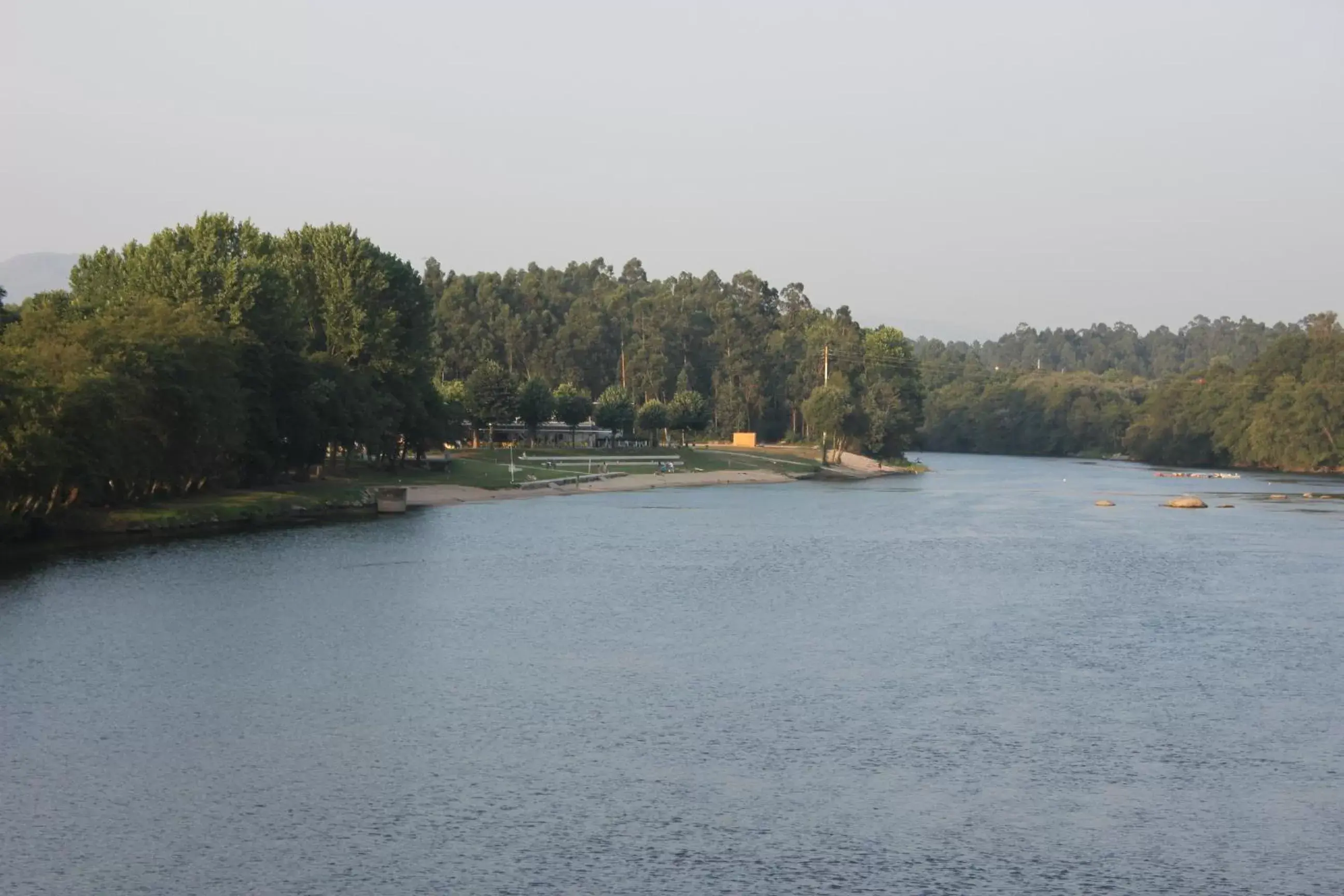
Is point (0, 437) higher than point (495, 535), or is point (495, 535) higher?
point (0, 437)

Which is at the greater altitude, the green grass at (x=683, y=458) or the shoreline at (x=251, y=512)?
the green grass at (x=683, y=458)

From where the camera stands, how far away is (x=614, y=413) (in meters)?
191

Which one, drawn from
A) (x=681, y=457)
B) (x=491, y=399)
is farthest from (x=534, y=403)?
(x=681, y=457)

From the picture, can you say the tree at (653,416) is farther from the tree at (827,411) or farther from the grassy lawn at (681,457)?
the tree at (827,411)

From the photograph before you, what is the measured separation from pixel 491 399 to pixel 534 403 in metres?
7.48

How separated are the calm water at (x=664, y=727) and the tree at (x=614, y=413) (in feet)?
398

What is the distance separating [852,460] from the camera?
186m

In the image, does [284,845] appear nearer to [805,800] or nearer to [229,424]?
[805,800]

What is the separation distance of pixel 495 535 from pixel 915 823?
60127 mm

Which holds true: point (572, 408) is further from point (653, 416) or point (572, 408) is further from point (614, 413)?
point (653, 416)

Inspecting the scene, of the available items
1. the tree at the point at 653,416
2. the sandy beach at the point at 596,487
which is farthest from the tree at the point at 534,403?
the sandy beach at the point at 596,487

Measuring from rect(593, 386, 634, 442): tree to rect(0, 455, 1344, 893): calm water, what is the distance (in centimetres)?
12129

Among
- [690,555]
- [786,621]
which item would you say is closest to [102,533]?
[690,555]

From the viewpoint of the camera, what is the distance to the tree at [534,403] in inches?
6865
